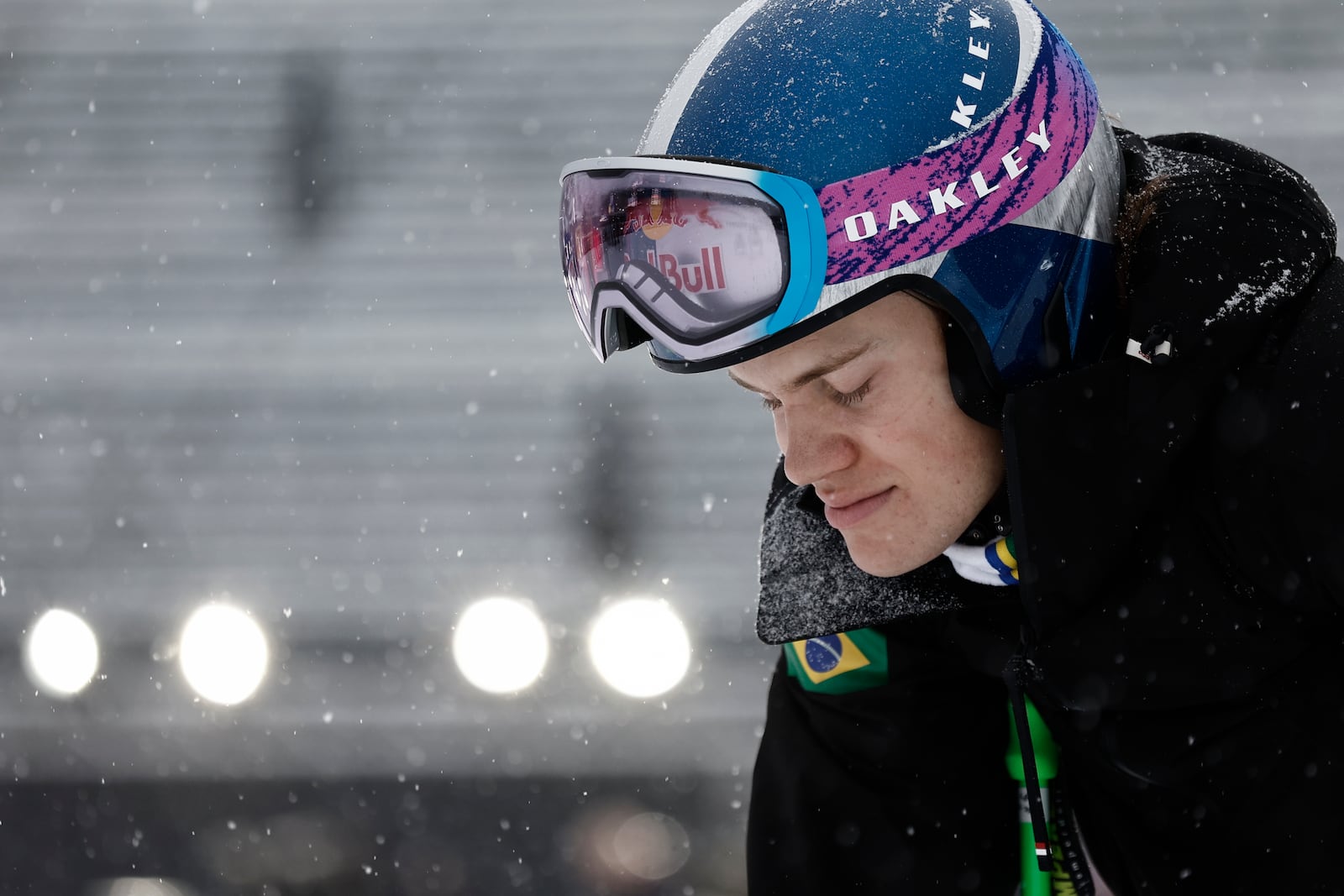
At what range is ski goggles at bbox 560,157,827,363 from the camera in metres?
1.42

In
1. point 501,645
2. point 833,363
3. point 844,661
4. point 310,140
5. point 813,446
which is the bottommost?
point 501,645

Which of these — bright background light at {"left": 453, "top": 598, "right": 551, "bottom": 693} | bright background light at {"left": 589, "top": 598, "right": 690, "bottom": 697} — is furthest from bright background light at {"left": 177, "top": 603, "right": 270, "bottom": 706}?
bright background light at {"left": 589, "top": 598, "right": 690, "bottom": 697}

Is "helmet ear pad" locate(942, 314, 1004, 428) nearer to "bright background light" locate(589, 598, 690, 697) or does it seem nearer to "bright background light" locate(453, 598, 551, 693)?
"bright background light" locate(589, 598, 690, 697)

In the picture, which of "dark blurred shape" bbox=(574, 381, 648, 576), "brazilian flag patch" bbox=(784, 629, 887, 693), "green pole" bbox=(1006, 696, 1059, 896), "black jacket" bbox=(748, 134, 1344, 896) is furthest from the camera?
"dark blurred shape" bbox=(574, 381, 648, 576)

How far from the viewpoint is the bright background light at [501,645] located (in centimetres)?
573

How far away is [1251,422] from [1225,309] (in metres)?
0.13

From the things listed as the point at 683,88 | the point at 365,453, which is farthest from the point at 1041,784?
the point at 365,453

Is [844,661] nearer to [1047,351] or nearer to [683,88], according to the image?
[1047,351]

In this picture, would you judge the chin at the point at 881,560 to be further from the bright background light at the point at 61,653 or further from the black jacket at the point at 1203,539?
the bright background light at the point at 61,653

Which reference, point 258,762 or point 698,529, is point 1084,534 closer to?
point 698,529

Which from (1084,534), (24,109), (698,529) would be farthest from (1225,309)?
(24,109)

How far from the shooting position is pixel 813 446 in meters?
1.54

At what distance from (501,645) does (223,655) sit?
1.45 m

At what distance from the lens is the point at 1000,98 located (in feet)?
5.02
